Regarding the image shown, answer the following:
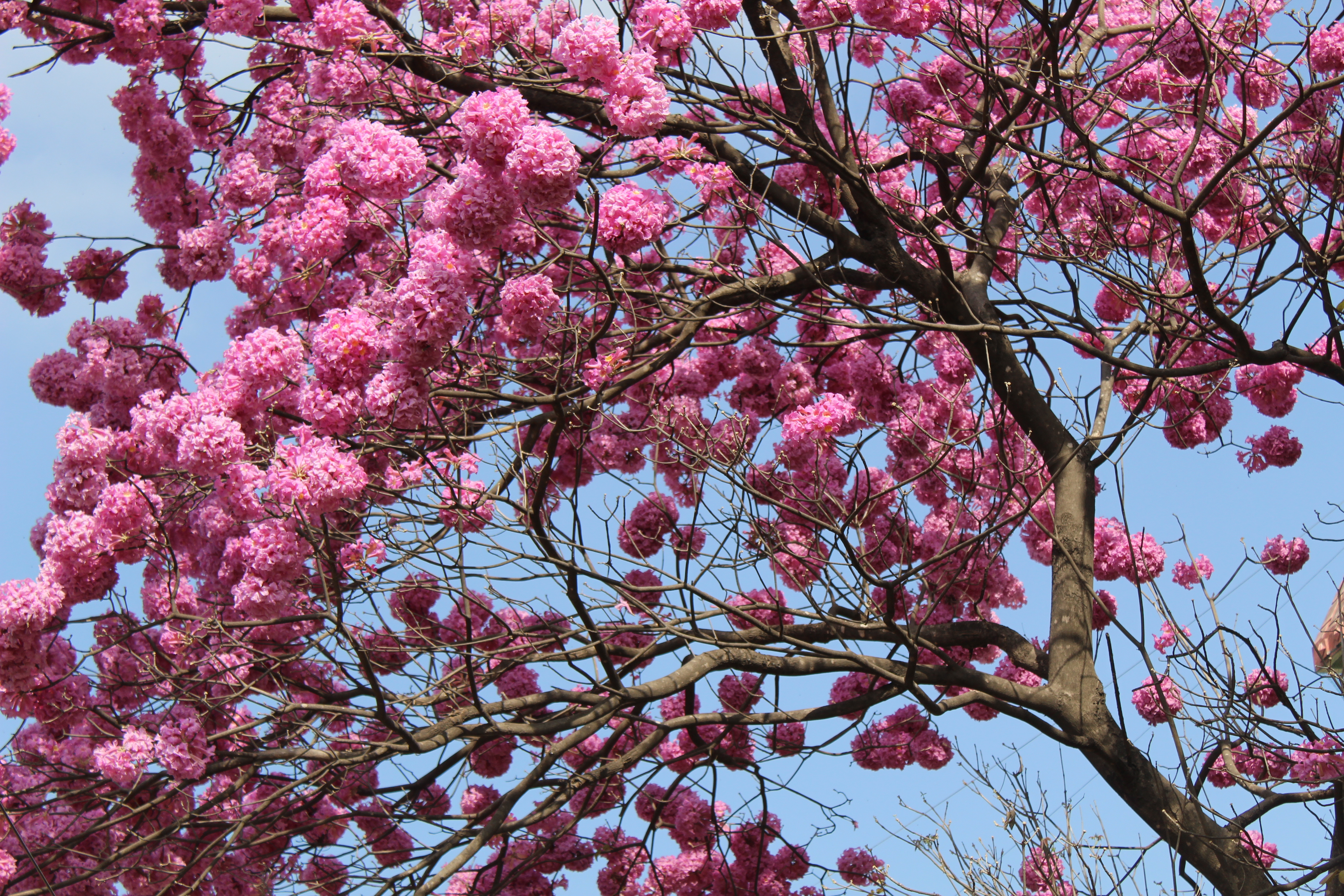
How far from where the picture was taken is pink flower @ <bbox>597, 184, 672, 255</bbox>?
459 centimetres

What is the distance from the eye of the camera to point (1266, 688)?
481cm

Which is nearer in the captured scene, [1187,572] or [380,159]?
[380,159]

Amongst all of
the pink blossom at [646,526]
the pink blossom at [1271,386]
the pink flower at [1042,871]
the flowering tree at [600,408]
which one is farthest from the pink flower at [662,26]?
the pink blossom at [1271,386]

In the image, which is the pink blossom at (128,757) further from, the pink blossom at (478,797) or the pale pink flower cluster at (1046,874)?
the pale pink flower cluster at (1046,874)

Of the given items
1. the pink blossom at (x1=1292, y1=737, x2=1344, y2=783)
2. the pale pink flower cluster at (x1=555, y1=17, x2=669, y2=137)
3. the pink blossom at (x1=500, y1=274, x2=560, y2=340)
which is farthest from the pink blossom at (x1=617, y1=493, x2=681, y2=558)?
the pink blossom at (x1=1292, y1=737, x2=1344, y2=783)

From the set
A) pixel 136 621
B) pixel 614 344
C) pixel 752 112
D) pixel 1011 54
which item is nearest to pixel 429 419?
pixel 614 344

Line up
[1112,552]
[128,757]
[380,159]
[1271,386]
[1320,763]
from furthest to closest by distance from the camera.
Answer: [1271,386] → [1112,552] → [1320,763] → [128,757] → [380,159]

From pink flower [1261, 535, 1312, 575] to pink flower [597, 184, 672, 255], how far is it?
649 cm

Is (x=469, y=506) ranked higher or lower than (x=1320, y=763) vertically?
higher

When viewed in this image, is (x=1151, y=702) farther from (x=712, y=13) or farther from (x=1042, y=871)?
(x=712, y=13)

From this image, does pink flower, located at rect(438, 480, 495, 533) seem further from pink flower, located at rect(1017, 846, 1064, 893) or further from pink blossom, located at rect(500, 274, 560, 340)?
pink flower, located at rect(1017, 846, 1064, 893)

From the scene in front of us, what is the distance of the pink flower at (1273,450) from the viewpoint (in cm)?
900

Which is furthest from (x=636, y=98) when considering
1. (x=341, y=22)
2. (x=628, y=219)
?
(x=341, y=22)

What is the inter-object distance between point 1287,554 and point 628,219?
684 centimetres
